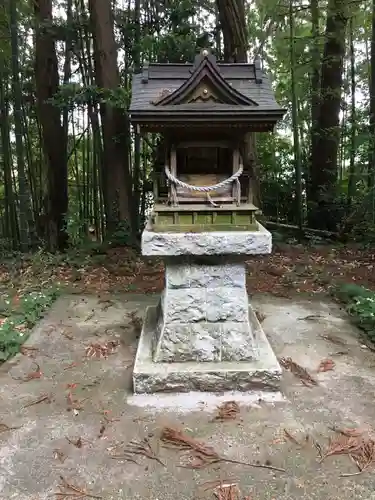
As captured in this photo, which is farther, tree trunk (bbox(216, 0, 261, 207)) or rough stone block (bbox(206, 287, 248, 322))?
tree trunk (bbox(216, 0, 261, 207))

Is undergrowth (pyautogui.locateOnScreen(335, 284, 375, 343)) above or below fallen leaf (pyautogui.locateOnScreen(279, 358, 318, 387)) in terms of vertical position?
above

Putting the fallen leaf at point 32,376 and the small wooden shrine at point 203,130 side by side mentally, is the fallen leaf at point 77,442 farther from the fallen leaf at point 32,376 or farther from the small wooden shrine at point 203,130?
the small wooden shrine at point 203,130

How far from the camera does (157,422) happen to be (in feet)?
10.4

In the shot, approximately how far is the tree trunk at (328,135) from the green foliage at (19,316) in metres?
6.39

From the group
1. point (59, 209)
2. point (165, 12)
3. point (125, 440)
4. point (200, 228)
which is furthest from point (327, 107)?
point (125, 440)

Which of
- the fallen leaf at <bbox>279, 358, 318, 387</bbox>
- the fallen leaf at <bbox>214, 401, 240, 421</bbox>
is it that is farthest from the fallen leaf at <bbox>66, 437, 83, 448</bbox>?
the fallen leaf at <bbox>279, 358, 318, 387</bbox>

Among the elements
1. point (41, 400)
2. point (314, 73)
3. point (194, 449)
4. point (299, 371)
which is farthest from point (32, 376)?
point (314, 73)

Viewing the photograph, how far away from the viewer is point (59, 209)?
372 inches

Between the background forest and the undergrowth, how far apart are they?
2.56 meters

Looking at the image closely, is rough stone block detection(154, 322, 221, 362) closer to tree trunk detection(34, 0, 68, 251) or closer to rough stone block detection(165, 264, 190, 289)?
rough stone block detection(165, 264, 190, 289)

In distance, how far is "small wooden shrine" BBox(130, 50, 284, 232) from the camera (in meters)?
3.38

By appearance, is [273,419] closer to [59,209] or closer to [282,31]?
[59,209]

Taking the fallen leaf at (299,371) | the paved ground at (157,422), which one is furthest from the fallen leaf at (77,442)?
the fallen leaf at (299,371)

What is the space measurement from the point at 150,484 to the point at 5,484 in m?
0.86
